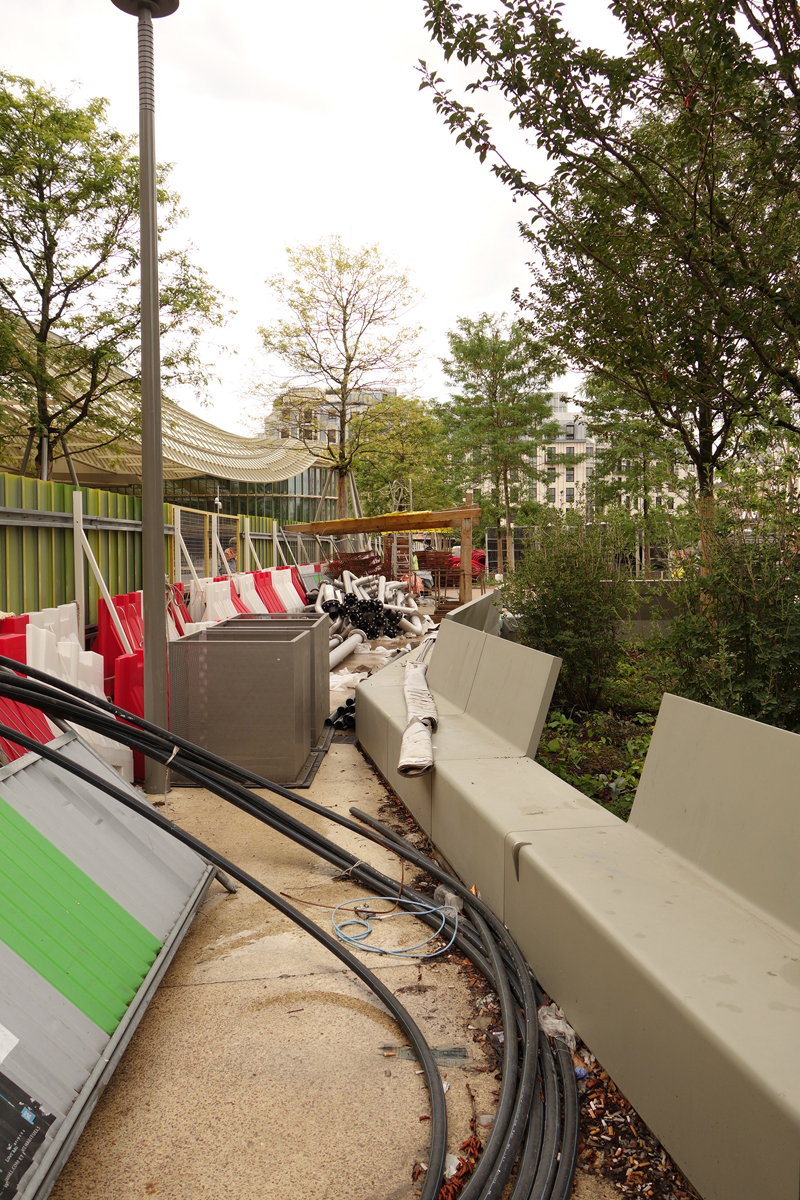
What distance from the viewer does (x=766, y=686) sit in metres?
4.30

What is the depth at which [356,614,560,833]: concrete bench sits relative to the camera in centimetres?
452

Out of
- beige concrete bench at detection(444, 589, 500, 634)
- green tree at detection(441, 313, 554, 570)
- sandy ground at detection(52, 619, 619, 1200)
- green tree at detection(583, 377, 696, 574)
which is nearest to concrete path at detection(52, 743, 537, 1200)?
sandy ground at detection(52, 619, 619, 1200)

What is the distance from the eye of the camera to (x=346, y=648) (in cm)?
1234

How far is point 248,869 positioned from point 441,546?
1474 inches

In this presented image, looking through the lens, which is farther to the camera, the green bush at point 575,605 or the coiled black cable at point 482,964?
the green bush at point 575,605

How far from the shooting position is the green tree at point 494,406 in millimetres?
30219

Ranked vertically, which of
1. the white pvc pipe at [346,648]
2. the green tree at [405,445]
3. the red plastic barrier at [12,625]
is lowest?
the white pvc pipe at [346,648]

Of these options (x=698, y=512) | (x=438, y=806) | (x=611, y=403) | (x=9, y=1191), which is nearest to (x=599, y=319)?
(x=698, y=512)

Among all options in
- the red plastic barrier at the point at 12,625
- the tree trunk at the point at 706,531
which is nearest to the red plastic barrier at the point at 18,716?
the red plastic barrier at the point at 12,625

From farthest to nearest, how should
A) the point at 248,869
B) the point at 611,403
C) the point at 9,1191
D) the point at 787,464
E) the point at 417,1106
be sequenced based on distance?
the point at 611,403, the point at 787,464, the point at 248,869, the point at 417,1106, the point at 9,1191

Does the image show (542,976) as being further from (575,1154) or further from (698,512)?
(698,512)

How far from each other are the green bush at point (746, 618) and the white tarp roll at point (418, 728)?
164cm

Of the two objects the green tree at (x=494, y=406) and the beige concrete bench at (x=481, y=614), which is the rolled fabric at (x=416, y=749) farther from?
the green tree at (x=494, y=406)

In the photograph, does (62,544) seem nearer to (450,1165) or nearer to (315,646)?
(315,646)
